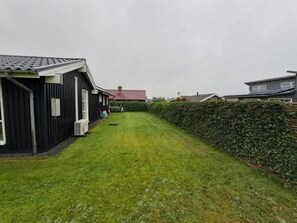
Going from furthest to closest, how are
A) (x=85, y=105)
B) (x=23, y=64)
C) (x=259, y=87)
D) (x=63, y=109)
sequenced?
1. (x=259, y=87)
2. (x=85, y=105)
3. (x=63, y=109)
4. (x=23, y=64)

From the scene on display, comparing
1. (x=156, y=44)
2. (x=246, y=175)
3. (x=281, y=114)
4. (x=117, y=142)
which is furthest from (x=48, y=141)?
(x=156, y=44)

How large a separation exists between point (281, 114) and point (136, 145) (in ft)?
15.5

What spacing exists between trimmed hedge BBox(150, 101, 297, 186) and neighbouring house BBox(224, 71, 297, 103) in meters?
13.4

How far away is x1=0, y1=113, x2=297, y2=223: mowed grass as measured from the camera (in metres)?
2.70

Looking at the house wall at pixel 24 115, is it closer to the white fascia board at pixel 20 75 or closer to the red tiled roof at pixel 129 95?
the white fascia board at pixel 20 75

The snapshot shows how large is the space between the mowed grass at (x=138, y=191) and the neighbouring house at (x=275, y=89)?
16.4 metres

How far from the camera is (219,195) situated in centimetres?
335

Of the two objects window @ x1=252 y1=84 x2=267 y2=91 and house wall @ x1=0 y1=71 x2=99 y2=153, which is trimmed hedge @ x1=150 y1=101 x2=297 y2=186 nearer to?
house wall @ x1=0 y1=71 x2=99 y2=153

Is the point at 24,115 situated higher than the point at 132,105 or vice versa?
the point at 132,105

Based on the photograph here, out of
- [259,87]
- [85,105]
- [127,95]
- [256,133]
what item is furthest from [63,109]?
[127,95]

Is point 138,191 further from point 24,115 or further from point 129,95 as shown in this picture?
point 129,95

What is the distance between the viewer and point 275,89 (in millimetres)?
24641

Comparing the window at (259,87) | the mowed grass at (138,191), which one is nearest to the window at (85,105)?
the mowed grass at (138,191)

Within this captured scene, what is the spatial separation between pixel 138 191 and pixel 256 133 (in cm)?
384
